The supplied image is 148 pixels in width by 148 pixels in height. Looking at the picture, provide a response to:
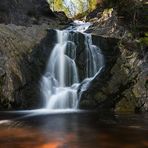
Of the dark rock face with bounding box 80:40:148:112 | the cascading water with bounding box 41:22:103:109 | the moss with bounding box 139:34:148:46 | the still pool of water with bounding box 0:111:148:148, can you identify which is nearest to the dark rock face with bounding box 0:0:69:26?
the cascading water with bounding box 41:22:103:109

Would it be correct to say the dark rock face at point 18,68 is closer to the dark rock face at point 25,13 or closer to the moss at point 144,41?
the dark rock face at point 25,13

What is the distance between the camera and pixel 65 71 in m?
18.9

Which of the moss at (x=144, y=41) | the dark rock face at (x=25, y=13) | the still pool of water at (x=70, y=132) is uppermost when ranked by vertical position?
the dark rock face at (x=25, y=13)

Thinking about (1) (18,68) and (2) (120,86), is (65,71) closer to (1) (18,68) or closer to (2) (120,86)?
(1) (18,68)

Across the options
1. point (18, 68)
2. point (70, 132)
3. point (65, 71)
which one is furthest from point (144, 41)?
point (70, 132)

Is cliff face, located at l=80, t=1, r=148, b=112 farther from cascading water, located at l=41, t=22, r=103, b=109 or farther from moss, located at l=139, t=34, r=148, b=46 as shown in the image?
cascading water, located at l=41, t=22, r=103, b=109

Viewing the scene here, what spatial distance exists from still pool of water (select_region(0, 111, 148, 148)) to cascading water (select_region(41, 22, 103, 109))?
3727 millimetres

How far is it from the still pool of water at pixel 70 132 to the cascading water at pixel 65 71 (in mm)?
3727

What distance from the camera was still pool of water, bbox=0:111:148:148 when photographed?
842cm

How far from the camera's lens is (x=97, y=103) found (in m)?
17.7

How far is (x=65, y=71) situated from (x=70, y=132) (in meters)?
8.96

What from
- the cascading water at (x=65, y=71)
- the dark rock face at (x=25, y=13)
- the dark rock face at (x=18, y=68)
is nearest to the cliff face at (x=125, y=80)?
the cascading water at (x=65, y=71)

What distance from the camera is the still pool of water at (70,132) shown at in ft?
27.6

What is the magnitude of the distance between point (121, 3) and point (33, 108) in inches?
444
